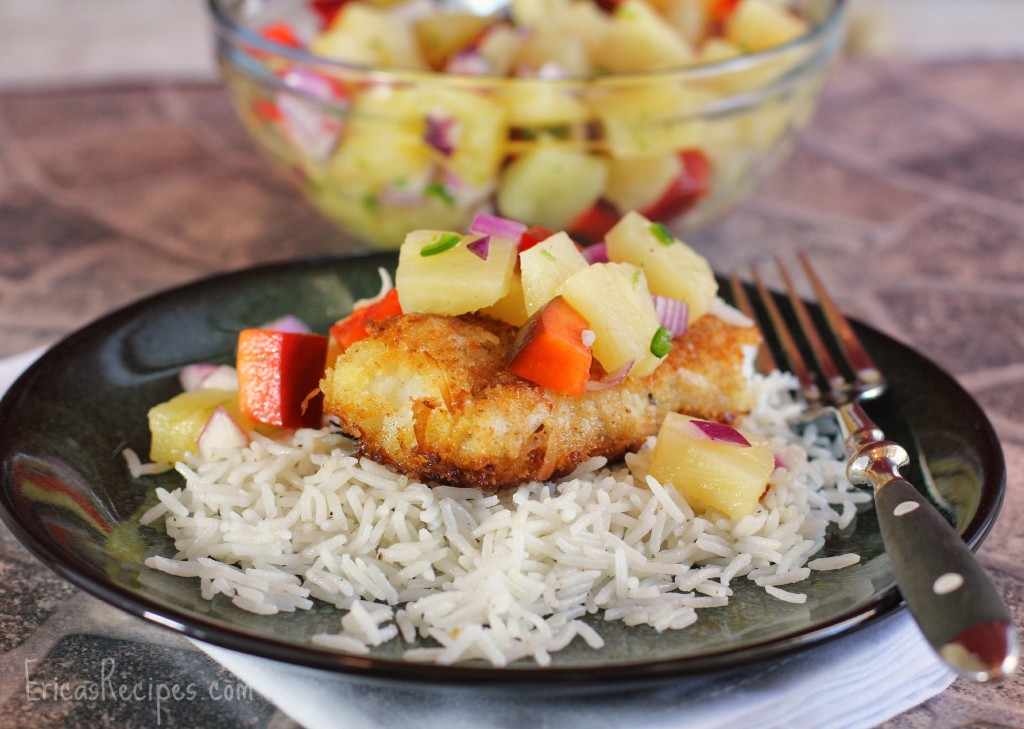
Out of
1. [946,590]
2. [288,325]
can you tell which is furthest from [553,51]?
[946,590]

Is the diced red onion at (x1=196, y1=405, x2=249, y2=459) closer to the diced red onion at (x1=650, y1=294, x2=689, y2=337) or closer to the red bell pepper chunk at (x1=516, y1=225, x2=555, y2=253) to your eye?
the red bell pepper chunk at (x1=516, y1=225, x2=555, y2=253)

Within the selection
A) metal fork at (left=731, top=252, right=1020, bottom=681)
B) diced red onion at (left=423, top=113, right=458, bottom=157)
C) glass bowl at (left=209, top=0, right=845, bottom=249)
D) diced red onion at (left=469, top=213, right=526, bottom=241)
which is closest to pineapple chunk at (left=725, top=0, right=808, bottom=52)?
glass bowl at (left=209, top=0, right=845, bottom=249)

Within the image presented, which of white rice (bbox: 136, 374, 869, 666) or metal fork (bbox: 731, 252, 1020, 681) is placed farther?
white rice (bbox: 136, 374, 869, 666)

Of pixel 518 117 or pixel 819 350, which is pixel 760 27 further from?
pixel 819 350

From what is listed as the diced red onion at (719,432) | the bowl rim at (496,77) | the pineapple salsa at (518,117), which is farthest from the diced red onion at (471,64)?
the diced red onion at (719,432)

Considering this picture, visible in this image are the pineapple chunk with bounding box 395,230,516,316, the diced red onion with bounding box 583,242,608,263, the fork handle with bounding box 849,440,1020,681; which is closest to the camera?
the fork handle with bounding box 849,440,1020,681

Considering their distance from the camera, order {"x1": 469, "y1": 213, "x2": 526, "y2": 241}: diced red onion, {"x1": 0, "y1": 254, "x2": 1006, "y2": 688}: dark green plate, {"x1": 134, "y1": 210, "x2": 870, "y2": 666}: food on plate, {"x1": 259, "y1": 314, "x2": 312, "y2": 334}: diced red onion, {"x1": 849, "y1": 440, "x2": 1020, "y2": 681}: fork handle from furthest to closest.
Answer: {"x1": 259, "y1": 314, "x2": 312, "y2": 334}: diced red onion → {"x1": 469, "y1": 213, "x2": 526, "y2": 241}: diced red onion → {"x1": 134, "y1": 210, "x2": 870, "y2": 666}: food on plate → {"x1": 0, "y1": 254, "x2": 1006, "y2": 688}: dark green plate → {"x1": 849, "y1": 440, "x2": 1020, "y2": 681}: fork handle

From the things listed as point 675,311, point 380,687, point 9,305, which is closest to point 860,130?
point 675,311
